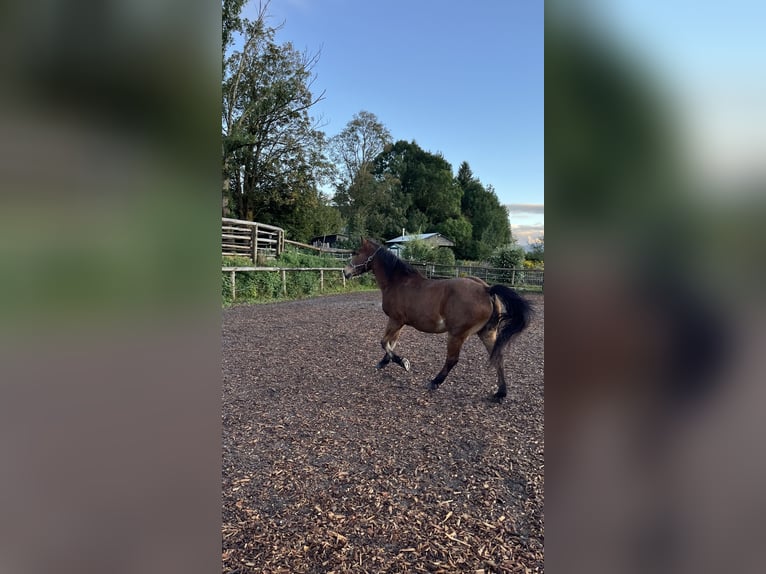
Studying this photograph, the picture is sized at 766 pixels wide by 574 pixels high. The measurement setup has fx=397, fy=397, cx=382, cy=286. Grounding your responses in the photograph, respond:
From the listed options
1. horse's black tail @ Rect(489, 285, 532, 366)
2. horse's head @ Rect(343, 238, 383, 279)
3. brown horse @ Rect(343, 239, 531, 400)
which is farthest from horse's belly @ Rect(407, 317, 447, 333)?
horse's head @ Rect(343, 238, 383, 279)

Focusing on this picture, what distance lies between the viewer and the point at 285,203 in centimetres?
1941

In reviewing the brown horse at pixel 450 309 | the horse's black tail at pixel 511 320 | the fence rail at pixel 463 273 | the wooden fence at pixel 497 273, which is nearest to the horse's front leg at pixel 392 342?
the brown horse at pixel 450 309

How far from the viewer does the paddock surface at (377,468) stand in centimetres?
210

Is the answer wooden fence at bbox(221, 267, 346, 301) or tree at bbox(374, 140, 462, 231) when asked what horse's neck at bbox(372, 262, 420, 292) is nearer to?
wooden fence at bbox(221, 267, 346, 301)

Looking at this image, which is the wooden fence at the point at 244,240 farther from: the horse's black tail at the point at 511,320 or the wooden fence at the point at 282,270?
the horse's black tail at the point at 511,320

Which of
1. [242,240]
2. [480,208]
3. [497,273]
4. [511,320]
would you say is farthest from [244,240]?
[480,208]

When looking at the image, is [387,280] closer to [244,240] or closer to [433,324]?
[433,324]

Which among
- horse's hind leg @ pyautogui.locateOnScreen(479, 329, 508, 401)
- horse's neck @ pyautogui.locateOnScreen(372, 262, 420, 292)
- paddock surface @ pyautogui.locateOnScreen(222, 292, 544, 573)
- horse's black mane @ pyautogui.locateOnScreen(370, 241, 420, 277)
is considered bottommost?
paddock surface @ pyautogui.locateOnScreen(222, 292, 544, 573)

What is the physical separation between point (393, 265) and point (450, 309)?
1.12m

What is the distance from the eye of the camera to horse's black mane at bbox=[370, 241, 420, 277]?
17.4ft
